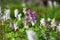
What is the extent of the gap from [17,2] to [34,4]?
24.2 inches

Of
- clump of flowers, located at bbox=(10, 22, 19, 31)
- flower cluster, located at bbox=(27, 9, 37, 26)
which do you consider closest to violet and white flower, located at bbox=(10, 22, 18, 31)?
clump of flowers, located at bbox=(10, 22, 19, 31)

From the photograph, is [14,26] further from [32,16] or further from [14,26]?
[32,16]

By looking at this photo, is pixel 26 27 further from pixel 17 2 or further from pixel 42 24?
pixel 17 2

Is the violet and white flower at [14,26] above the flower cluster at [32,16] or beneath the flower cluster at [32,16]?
beneath

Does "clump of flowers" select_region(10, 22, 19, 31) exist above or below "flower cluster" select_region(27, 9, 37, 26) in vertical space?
below

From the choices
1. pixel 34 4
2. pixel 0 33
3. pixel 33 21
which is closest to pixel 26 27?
pixel 33 21

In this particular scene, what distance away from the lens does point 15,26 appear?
3.94 m

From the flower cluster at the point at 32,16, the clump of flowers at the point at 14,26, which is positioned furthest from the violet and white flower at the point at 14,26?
the flower cluster at the point at 32,16

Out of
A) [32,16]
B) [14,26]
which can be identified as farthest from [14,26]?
[32,16]

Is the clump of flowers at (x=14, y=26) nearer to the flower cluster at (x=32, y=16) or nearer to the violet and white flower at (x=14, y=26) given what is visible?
the violet and white flower at (x=14, y=26)

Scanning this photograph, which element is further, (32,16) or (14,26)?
(14,26)

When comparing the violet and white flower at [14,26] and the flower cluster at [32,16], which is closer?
the flower cluster at [32,16]

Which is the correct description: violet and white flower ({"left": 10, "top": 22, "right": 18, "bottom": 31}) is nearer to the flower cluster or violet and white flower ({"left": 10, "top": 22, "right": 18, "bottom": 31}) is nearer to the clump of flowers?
the clump of flowers

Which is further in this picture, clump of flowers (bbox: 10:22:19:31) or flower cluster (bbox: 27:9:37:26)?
clump of flowers (bbox: 10:22:19:31)
